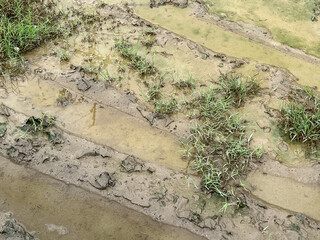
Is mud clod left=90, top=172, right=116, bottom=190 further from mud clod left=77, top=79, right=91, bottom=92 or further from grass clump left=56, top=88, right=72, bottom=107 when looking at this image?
mud clod left=77, top=79, right=91, bottom=92

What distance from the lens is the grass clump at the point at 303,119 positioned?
9.90 feet

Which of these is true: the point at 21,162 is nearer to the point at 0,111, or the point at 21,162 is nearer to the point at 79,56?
the point at 0,111

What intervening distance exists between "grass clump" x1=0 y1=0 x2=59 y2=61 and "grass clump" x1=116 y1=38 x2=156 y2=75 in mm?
A: 899

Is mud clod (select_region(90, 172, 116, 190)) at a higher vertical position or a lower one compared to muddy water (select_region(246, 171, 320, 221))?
lower

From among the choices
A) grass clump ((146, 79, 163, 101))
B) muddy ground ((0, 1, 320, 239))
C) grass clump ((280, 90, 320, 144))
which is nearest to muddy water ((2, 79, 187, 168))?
muddy ground ((0, 1, 320, 239))

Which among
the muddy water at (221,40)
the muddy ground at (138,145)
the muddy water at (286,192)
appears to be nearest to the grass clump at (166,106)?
the muddy ground at (138,145)

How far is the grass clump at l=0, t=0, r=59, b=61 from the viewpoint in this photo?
12.1 feet

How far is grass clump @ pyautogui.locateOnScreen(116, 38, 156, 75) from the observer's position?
3.64 m

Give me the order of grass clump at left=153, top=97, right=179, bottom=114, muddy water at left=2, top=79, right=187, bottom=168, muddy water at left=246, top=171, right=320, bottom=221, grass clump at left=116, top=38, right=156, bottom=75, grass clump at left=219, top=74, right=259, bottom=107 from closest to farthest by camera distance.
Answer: muddy water at left=246, top=171, right=320, bottom=221
muddy water at left=2, top=79, right=187, bottom=168
grass clump at left=153, top=97, right=179, bottom=114
grass clump at left=219, top=74, right=259, bottom=107
grass clump at left=116, top=38, right=156, bottom=75

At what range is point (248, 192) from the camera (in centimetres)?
271

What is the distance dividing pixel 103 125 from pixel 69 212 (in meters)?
0.95

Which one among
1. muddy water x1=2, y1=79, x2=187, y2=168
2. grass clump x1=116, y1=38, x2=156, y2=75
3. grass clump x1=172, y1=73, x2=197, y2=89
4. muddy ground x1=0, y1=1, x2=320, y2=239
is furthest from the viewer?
grass clump x1=116, y1=38, x2=156, y2=75

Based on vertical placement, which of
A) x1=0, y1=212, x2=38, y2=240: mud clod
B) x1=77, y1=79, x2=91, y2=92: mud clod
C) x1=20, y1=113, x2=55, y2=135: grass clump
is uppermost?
x1=77, y1=79, x2=91, y2=92: mud clod

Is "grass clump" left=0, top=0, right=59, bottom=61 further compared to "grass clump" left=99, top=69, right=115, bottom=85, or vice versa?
"grass clump" left=0, top=0, right=59, bottom=61
